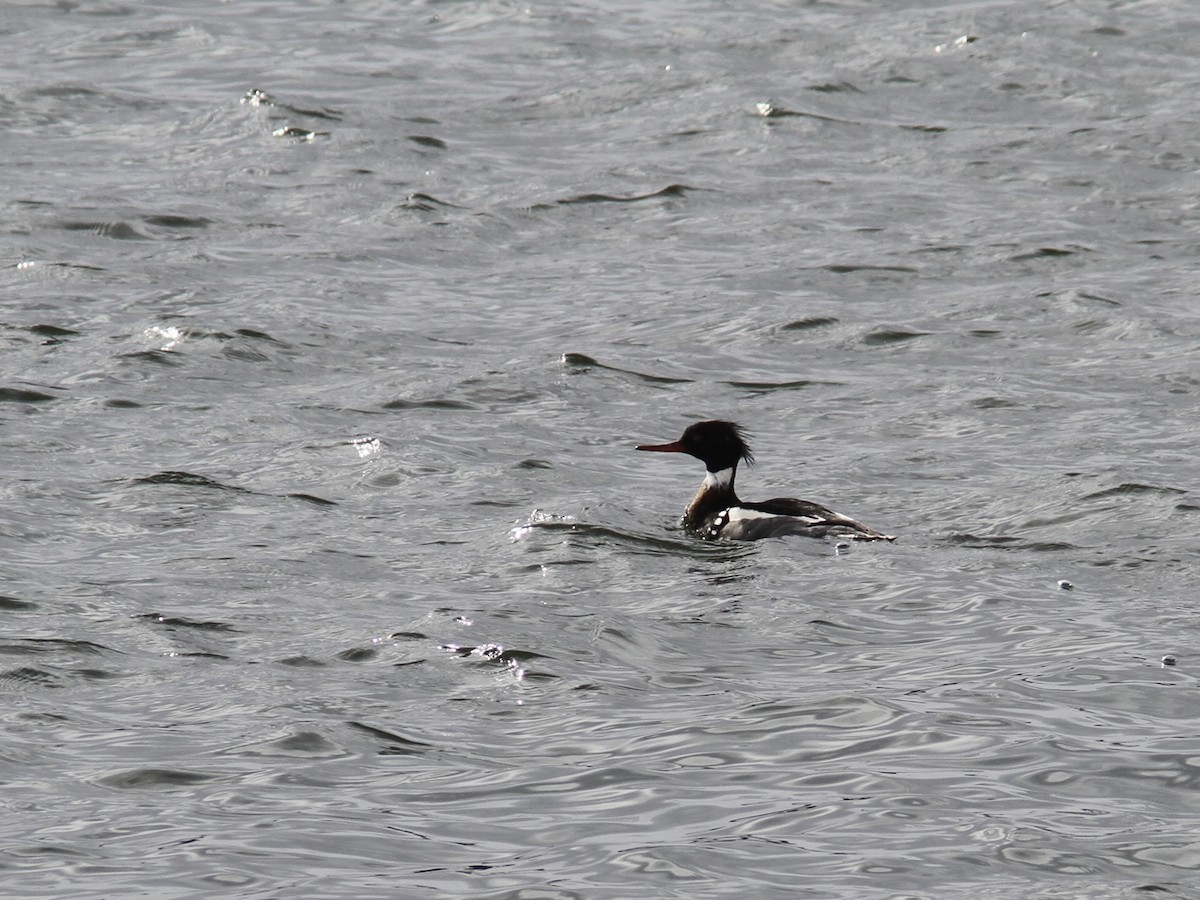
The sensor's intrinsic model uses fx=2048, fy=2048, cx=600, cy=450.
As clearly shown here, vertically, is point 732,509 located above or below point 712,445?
below

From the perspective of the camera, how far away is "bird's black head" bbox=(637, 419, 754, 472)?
14070 millimetres

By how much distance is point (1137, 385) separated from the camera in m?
16.0

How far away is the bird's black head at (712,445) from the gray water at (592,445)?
17.2 inches

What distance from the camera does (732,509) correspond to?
13.6 meters

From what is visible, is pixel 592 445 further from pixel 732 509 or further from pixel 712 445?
pixel 732 509

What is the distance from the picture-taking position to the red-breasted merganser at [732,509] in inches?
507

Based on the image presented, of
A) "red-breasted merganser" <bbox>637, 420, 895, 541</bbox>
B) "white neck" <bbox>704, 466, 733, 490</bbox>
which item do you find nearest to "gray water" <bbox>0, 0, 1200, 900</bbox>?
"red-breasted merganser" <bbox>637, 420, 895, 541</bbox>

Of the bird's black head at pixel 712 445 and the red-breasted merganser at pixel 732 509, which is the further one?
the bird's black head at pixel 712 445

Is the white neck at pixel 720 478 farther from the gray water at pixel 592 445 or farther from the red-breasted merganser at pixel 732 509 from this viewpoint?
the gray water at pixel 592 445

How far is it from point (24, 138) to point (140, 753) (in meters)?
15.0

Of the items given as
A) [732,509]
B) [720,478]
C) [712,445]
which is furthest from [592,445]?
[732,509]

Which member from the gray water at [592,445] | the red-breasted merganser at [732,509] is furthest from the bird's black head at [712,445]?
the gray water at [592,445]

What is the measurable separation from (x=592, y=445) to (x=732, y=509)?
1.71 metres

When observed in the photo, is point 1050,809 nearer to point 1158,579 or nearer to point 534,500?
point 1158,579
